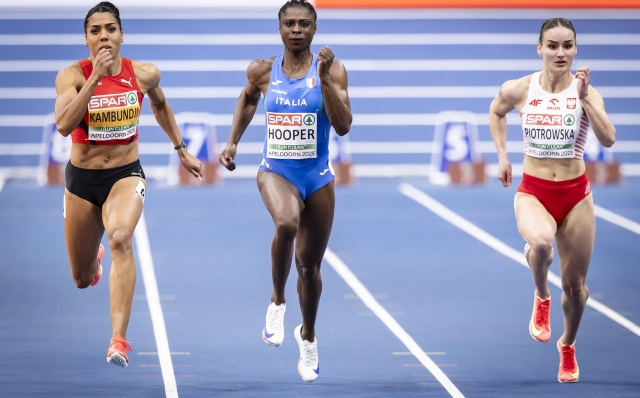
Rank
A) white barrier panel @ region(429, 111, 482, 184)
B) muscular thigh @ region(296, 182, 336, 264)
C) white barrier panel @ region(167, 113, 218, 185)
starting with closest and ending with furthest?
muscular thigh @ region(296, 182, 336, 264), white barrier panel @ region(167, 113, 218, 185), white barrier panel @ region(429, 111, 482, 184)

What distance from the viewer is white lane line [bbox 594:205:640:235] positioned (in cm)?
1377

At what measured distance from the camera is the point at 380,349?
27.3ft

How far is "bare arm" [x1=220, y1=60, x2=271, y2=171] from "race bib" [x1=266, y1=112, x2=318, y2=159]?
0.86 feet

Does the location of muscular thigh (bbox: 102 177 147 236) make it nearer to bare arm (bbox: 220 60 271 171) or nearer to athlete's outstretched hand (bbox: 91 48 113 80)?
bare arm (bbox: 220 60 271 171)

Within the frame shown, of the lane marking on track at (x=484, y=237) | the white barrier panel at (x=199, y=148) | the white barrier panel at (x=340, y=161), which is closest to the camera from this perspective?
the lane marking on track at (x=484, y=237)

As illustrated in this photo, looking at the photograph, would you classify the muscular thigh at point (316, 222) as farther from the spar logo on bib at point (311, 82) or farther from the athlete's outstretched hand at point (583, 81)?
the athlete's outstretched hand at point (583, 81)

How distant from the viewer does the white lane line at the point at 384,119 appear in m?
18.1

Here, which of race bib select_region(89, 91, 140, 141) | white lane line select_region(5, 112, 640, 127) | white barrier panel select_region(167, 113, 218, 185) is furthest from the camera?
white lane line select_region(5, 112, 640, 127)

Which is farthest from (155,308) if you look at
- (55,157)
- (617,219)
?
(55,157)

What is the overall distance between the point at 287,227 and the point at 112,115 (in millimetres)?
1276

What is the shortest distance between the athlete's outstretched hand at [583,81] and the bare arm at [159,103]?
2.40 meters

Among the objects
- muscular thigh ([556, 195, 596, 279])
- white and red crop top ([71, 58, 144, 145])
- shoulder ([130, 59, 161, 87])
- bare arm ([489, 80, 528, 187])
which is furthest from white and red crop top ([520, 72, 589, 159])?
white and red crop top ([71, 58, 144, 145])

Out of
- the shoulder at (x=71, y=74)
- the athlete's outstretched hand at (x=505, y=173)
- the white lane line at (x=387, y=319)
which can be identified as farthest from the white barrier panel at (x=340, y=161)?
the shoulder at (x=71, y=74)

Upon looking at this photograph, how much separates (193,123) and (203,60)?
7.21 ft
